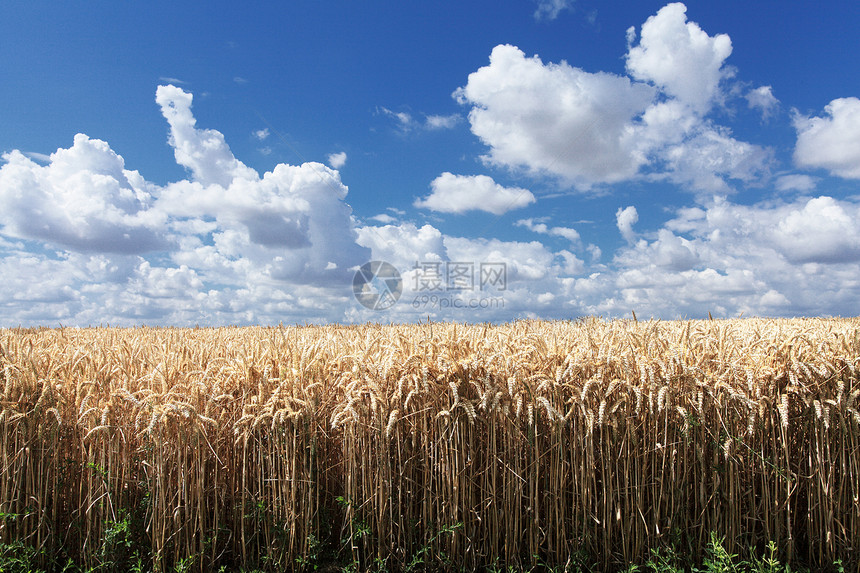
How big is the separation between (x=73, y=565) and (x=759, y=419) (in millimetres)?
5560

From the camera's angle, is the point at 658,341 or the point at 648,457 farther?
the point at 658,341

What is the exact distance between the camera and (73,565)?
3920 millimetres

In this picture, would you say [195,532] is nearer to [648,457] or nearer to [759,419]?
[648,457]

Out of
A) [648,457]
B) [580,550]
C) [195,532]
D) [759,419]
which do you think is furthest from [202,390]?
[759,419]

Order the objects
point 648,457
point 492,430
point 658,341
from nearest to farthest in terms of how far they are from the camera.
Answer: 1. point 492,430
2. point 648,457
3. point 658,341

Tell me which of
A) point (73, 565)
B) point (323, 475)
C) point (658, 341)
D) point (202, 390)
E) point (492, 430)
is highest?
point (658, 341)

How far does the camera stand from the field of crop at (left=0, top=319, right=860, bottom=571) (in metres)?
3.73

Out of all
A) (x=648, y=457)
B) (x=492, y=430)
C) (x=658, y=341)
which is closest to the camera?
(x=492, y=430)

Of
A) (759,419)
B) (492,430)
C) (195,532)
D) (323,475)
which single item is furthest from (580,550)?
(195,532)

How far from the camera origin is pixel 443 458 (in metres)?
3.71

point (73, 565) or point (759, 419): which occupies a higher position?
point (759, 419)

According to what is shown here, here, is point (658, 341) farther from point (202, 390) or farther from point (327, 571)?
point (202, 390)

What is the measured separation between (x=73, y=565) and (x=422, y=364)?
3177 millimetres

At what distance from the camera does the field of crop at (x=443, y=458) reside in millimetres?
3729
